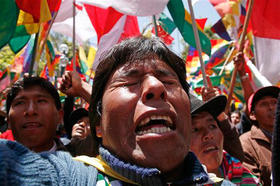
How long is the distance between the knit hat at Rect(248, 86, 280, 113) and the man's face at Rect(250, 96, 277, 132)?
0.11 ft

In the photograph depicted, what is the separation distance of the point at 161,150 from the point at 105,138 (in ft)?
0.84

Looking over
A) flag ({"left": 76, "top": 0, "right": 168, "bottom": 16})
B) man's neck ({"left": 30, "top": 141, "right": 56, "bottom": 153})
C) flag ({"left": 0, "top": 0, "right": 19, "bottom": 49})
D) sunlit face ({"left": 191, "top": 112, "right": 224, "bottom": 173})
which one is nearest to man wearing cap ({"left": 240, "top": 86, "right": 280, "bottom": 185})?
sunlit face ({"left": 191, "top": 112, "right": 224, "bottom": 173})

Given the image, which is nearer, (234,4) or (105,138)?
(105,138)

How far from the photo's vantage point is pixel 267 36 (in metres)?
3.39

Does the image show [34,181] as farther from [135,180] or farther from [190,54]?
[190,54]

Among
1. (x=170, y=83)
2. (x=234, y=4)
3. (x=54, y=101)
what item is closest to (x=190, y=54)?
(x=234, y=4)

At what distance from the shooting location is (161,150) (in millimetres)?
1105

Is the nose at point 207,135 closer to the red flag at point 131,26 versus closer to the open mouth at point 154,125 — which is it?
the open mouth at point 154,125

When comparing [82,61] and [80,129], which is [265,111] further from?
[82,61]

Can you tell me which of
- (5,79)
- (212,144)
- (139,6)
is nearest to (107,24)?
(139,6)

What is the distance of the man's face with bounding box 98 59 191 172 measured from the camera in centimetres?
112

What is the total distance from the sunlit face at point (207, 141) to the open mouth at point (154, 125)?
113 cm

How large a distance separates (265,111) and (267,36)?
85 centimetres

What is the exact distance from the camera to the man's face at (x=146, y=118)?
112cm
